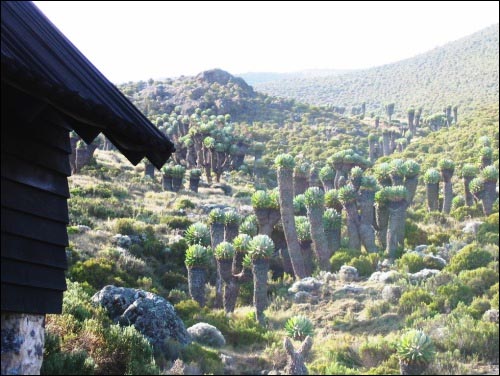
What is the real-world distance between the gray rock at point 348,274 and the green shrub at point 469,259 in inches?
132

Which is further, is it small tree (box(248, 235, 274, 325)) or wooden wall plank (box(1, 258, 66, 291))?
small tree (box(248, 235, 274, 325))

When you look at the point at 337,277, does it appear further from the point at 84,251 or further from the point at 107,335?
the point at 107,335

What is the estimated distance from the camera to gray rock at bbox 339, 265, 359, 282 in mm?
21266

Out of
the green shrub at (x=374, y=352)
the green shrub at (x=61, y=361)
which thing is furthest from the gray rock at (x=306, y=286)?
the green shrub at (x=61, y=361)

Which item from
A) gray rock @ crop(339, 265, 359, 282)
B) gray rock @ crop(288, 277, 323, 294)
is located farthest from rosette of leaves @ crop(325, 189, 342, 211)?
gray rock @ crop(288, 277, 323, 294)

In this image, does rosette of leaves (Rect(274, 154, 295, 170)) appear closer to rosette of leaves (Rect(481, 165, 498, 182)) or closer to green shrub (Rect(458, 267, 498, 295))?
green shrub (Rect(458, 267, 498, 295))

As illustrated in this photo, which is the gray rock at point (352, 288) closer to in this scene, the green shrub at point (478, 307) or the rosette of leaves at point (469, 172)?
the green shrub at point (478, 307)

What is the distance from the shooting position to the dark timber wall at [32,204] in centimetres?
451

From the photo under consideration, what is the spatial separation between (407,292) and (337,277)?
384 centimetres

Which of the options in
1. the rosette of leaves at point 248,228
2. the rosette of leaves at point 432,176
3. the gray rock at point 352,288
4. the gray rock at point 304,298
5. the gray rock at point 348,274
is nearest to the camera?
the gray rock at point 304,298

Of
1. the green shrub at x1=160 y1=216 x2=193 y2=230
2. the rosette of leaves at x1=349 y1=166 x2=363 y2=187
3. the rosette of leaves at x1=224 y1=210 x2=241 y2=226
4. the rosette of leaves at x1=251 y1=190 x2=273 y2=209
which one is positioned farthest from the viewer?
the green shrub at x1=160 y1=216 x2=193 y2=230

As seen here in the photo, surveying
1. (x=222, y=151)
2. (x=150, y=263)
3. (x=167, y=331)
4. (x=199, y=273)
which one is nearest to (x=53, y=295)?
(x=167, y=331)

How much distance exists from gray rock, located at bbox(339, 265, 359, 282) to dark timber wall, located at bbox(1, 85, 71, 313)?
55.8 feet

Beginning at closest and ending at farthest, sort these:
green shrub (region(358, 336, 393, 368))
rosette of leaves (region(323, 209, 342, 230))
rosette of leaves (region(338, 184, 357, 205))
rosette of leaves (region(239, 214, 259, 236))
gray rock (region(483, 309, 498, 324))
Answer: green shrub (region(358, 336, 393, 368)) < gray rock (region(483, 309, 498, 324)) < rosette of leaves (region(239, 214, 259, 236)) < rosette of leaves (region(323, 209, 342, 230)) < rosette of leaves (region(338, 184, 357, 205))
